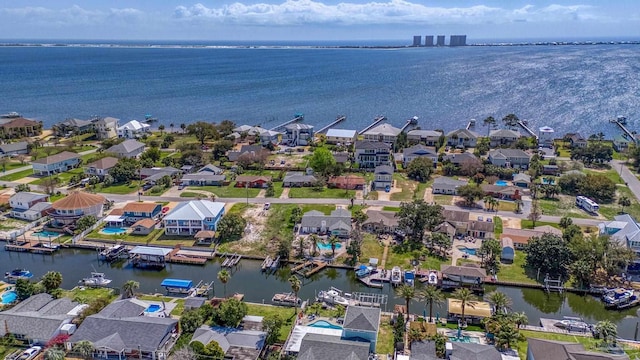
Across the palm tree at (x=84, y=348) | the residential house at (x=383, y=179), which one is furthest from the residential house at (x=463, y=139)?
the palm tree at (x=84, y=348)

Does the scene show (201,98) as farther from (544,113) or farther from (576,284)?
(576,284)

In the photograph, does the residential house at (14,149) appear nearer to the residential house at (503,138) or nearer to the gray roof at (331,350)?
the gray roof at (331,350)

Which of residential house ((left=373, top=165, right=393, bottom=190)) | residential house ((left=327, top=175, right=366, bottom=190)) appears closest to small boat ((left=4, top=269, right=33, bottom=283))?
residential house ((left=327, top=175, right=366, bottom=190))

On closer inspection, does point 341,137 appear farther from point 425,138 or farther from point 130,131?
point 130,131

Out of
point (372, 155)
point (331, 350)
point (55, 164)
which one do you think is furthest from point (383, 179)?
point (55, 164)

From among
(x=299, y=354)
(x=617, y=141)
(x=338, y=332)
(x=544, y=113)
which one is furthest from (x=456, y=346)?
(x=544, y=113)

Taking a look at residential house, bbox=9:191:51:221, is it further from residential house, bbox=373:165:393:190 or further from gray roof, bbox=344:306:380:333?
gray roof, bbox=344:306:380:333
